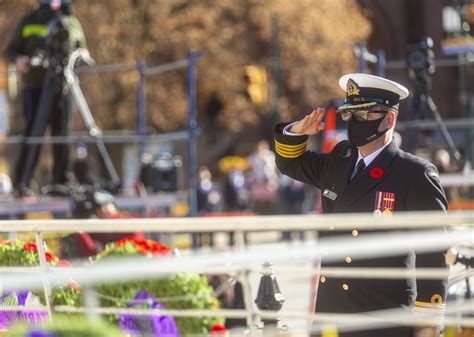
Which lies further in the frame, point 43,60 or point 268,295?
point 43,60

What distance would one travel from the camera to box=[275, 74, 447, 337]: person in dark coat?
477 centimetres

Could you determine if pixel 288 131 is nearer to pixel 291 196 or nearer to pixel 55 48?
pixel 55 48

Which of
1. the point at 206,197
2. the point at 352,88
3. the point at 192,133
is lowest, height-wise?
the point at 206,197

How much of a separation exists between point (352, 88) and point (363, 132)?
26 centimetres

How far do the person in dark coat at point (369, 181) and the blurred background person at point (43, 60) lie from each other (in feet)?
22.9

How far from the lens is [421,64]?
39.5 feet

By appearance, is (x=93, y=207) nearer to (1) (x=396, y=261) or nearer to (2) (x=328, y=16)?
(1) (x=396, y=261)

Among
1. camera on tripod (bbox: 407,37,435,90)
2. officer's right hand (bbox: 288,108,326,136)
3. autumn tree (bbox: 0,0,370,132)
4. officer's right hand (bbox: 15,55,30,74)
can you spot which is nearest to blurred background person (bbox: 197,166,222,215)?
autumn tree (bbox: 0,0,370,132)

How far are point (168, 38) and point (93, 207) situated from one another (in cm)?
1959

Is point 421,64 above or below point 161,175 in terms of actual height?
above

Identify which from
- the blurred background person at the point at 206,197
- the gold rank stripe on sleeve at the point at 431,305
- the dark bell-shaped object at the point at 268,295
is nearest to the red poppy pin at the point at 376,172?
the gold rank stripe on sleeve at the point at 431,305

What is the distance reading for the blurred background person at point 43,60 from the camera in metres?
12.0

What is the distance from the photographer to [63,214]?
12234mm

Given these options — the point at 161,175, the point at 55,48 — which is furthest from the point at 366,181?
the point at 161,175
